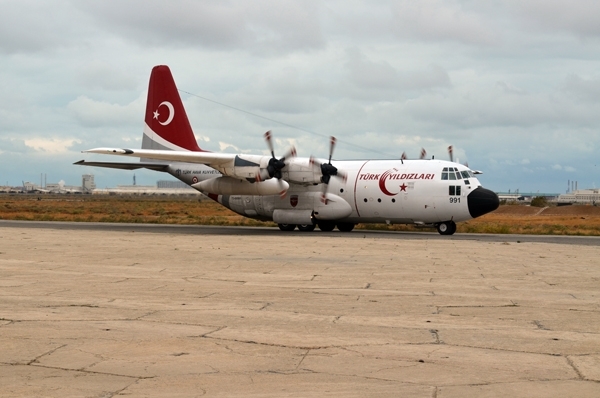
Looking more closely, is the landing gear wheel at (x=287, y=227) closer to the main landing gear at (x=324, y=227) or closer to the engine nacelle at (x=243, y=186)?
the main landing gear at (x=324, y=227)

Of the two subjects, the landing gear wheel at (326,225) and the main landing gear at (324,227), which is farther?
the landing gear wheel at (326,225)

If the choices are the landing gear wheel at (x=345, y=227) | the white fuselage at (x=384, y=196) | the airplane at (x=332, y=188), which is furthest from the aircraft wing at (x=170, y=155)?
the landing gear wheel at (x=345, y=227)

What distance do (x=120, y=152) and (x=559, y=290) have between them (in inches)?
994

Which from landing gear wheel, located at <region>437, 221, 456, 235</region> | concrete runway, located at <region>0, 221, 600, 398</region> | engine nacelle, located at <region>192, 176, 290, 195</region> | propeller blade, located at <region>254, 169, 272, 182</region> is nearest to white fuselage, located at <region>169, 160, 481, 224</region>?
landing gear wheel, located at <region>437, 221, 456, 235</region>

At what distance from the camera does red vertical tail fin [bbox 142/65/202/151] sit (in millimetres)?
42375

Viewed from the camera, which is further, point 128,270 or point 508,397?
point 128,270

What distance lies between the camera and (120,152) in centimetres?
3509

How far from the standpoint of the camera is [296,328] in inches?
398

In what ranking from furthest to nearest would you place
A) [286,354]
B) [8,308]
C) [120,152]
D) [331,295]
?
[120,152] < [331,295] < [8,308] < [286,354]

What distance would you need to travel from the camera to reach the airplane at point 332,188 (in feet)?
115

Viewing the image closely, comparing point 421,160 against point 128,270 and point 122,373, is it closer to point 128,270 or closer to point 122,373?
point 128,270

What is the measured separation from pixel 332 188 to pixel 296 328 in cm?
2779

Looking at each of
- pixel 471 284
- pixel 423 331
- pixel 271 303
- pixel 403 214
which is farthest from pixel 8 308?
pixel 403 214

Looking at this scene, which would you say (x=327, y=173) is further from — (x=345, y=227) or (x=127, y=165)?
(x=127, y=165)
